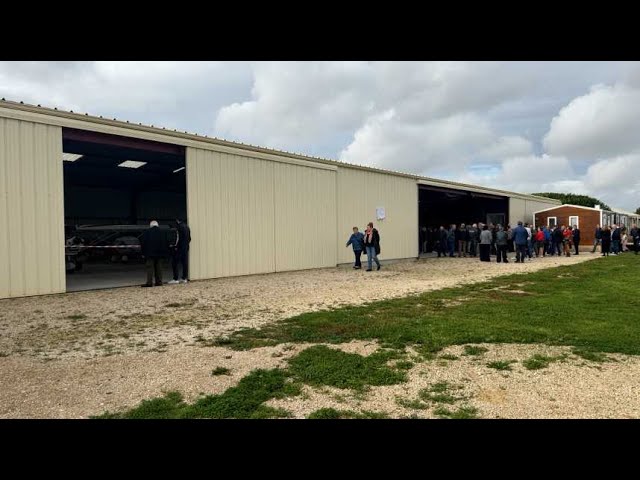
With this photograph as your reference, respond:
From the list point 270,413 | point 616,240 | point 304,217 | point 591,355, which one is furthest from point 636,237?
point 270,413

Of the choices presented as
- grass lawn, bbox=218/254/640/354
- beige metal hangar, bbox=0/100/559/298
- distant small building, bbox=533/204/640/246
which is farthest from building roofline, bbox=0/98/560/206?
distant small building, bbox=533/204/640/246

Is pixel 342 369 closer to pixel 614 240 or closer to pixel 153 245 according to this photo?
pixel 153 245

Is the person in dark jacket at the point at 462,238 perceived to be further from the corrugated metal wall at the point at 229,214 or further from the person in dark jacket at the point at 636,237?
the corrugated metal wall at the point at 229,214

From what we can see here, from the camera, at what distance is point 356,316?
718 cm

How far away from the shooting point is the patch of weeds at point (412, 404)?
356 cm

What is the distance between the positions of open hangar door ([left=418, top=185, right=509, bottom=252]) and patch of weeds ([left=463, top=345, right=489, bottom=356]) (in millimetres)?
24555

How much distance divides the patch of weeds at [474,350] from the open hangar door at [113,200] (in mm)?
8562

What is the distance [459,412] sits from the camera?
3.46 metres

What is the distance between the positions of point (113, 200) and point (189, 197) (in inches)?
597

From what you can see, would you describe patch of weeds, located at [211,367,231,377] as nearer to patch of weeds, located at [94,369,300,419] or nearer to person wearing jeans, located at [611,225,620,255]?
patch of weeds, located at [94,369,300,419]
